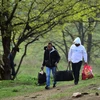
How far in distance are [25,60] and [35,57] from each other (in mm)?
1711

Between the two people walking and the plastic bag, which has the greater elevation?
the two people walking

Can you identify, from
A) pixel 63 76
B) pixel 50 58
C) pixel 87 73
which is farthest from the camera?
pixel 87 73

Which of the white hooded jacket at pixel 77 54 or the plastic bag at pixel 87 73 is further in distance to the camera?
the plastic bag at pixel 87 73

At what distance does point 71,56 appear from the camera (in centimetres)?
1198

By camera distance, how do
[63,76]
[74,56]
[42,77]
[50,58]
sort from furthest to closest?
[42,77]
[63,76]
[50,58]
[74,56]

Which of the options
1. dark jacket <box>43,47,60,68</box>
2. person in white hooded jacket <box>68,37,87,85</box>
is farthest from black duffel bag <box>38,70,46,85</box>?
person in white hooded jacket <box>68,37,87,85</box>

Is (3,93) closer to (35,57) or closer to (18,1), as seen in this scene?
(18,1)

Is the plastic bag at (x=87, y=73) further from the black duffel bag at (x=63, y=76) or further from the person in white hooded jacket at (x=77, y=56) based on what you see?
the person in white hooded jacket at (x=77, y=56)

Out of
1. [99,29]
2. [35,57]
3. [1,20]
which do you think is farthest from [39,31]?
[35,57]

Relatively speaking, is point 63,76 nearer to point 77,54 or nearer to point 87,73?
point 87,73

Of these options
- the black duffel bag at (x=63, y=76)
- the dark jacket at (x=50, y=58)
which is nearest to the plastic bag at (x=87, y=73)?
the black duffel bag at (x=63, y=76)

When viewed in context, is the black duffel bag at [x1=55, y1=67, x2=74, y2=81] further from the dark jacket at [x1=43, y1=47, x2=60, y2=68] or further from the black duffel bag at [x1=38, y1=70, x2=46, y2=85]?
the dark jacket at [x1=43, y1=47, x2=60, y2=68]

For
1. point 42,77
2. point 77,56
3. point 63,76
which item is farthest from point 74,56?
point 42,77

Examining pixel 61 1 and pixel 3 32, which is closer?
pixel 61 1
